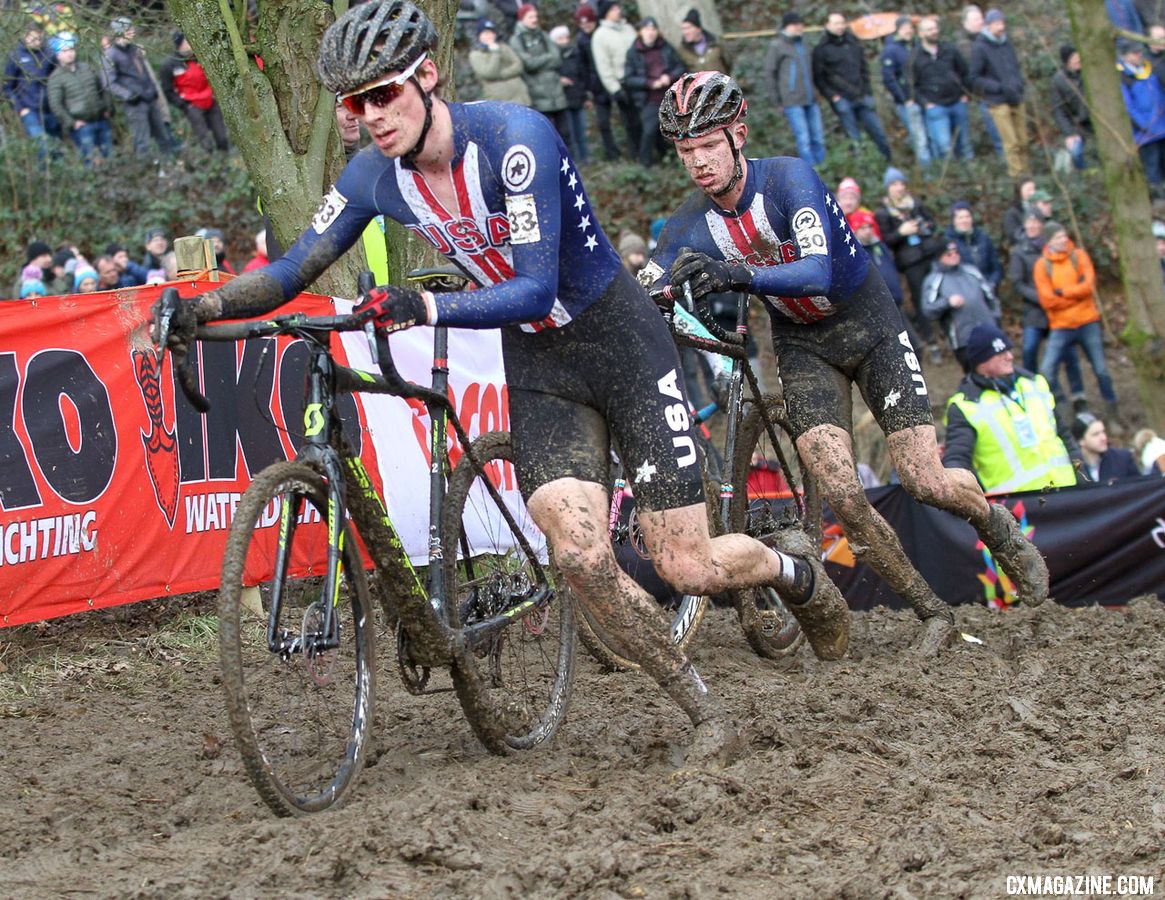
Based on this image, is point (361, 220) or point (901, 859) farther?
point (361, 220)

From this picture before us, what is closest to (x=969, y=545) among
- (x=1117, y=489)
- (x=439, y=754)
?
(x=1117, y=489)

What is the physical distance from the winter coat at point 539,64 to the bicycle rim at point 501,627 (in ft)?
40.1

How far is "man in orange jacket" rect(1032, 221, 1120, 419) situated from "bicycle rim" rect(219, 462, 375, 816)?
421 inches

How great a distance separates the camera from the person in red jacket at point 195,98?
57.6 ft

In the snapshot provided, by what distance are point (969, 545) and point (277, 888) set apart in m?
6.55

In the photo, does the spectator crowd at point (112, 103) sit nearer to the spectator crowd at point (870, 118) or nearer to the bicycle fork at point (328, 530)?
the spectator crowd at point (870, 118)

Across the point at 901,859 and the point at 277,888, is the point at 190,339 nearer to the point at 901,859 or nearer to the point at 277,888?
the point at 277,888

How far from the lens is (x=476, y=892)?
150 inches

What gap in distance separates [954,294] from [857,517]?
7921 mm

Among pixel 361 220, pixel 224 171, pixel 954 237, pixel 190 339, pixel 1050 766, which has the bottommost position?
pixel 1050 766

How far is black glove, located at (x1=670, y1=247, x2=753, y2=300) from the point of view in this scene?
19.0 feet

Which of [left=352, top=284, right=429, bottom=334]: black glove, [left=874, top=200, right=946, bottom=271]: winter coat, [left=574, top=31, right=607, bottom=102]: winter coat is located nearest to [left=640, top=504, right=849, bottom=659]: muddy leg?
[left=352, top=284, right=429, bottom=334]: black glove

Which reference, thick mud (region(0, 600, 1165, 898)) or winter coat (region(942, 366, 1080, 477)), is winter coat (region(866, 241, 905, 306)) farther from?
thick mud (region(0, 600, 1165, 898))

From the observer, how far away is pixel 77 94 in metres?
17.9
